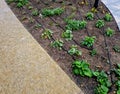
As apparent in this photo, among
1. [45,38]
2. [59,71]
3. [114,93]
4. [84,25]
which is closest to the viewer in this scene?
[114,93]

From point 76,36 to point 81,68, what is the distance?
4.38 feet

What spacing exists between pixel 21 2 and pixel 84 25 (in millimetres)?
2445

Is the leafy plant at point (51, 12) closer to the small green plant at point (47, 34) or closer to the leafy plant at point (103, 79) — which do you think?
the small green plant at point (47, 34)

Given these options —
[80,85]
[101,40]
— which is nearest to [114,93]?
[80,85]

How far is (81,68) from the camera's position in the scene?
483cm

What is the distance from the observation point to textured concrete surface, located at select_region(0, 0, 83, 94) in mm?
4457

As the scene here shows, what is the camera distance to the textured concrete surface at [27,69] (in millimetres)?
4457

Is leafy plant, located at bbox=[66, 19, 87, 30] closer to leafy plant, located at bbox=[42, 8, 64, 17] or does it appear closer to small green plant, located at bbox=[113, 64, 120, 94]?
leafy plant, located at bbox=[42, 8, 64, 17]

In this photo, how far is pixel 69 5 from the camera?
7.39 meters

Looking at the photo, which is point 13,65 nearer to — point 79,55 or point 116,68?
point 79,55

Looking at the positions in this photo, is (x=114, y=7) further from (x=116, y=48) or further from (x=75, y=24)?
(x=116, y=48)

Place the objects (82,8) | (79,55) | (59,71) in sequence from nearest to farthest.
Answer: (59,71) → (79,55) → (82,8)

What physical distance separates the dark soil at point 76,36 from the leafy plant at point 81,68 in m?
0.09

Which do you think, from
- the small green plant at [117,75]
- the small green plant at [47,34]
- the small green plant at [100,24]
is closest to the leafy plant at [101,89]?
the small green plant at [117,75]
